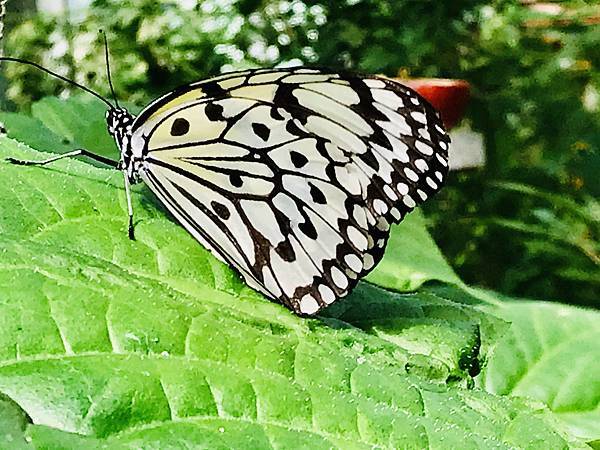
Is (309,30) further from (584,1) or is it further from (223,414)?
(223,414)

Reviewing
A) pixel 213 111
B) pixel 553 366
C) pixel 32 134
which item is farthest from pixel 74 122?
pixel 553 366

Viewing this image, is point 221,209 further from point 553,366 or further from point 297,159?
point 553,366

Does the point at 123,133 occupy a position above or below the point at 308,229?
above

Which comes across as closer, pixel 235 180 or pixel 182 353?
pixel 182 353

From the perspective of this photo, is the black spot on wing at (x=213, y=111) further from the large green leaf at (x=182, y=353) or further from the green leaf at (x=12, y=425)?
the green leaf at (x=12, y=425)

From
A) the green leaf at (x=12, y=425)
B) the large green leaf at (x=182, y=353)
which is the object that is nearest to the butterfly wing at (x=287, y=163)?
the large green leaf at (x=182, y=353)

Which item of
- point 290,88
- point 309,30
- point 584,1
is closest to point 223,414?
point 290,88
